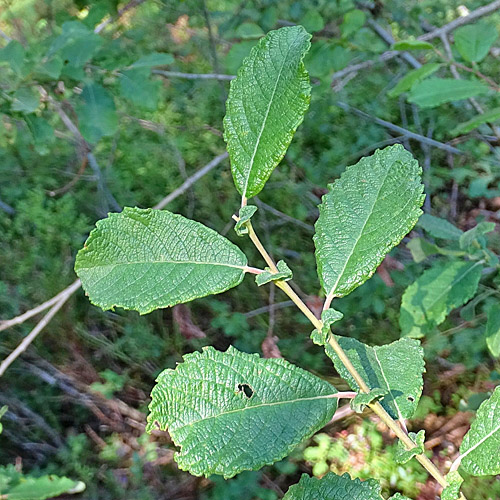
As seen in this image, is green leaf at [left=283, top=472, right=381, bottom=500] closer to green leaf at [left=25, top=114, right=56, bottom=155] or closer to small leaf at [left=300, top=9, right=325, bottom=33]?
green leaf at [left=25, top=114, right=56, bottom=155]

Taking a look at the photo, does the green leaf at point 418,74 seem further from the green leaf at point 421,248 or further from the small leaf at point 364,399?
the small leaf at point 364,399

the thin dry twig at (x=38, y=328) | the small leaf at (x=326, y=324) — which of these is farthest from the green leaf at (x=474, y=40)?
the thin dry twig at (x=38, y=328)

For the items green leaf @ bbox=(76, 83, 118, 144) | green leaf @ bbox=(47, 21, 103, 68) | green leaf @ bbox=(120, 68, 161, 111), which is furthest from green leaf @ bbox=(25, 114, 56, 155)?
green leaf @ bbox=(120, 68, 161, 111)

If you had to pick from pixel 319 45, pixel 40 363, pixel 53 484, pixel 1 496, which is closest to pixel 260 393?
pixel 53 484

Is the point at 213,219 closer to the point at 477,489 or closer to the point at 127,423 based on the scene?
the point at 127,423

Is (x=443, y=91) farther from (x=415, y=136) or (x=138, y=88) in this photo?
(x=415, y=136)

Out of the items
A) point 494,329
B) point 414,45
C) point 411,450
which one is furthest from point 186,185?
point 411,450
